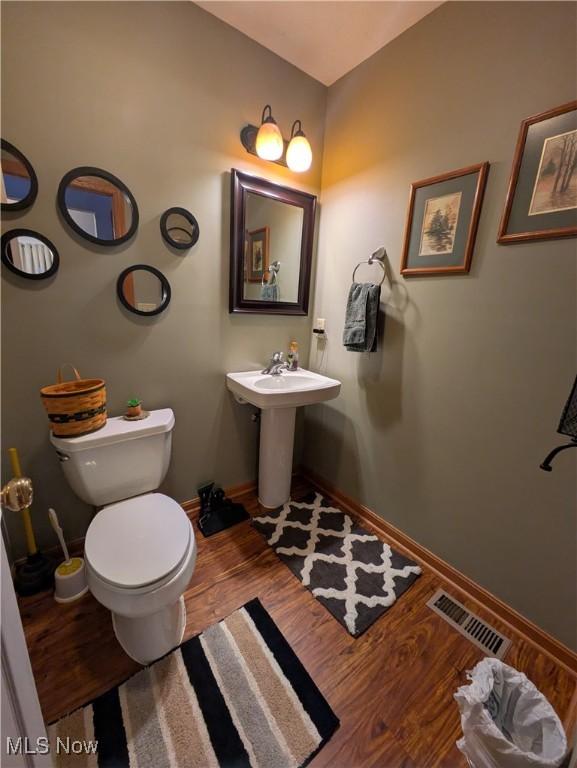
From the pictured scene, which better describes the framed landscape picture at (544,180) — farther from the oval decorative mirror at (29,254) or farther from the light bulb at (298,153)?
the oval decorative mirror at (29,254)

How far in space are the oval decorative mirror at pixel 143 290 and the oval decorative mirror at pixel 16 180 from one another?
0.40 m

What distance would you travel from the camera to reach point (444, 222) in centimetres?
137

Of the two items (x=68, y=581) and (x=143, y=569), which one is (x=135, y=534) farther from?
(x=68, y=581)

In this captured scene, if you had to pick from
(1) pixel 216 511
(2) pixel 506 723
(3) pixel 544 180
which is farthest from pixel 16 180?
(2) pixel 506 723

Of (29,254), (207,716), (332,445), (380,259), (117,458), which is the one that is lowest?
(207,716)

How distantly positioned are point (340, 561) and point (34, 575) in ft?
4.66

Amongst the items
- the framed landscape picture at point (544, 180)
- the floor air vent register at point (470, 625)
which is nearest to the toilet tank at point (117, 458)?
the floor air vent register at point (470, 625)

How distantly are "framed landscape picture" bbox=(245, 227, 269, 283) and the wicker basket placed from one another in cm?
101

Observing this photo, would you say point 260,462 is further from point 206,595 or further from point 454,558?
point 454,558

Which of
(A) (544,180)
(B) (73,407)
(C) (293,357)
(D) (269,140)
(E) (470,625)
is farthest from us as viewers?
(C) (293,357)

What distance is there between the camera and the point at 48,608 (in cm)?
130

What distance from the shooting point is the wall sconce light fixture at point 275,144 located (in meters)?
1.54

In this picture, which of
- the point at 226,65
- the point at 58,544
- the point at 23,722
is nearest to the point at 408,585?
the point at 23,722

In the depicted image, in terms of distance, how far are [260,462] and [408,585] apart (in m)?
1.02
